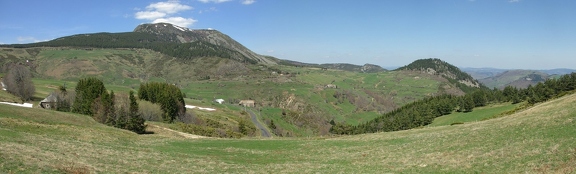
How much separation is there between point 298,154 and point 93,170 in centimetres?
2199

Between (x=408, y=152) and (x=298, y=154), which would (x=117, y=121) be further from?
(x=408, y=152)

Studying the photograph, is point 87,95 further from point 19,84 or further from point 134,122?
point 19,84

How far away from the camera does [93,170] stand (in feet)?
66.0

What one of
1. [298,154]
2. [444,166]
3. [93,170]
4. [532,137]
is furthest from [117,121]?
[532,137]

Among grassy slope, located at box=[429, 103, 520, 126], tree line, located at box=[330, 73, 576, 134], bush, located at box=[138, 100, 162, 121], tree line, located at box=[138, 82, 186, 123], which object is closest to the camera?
bush, located at box=[138, 100, 162, 121]

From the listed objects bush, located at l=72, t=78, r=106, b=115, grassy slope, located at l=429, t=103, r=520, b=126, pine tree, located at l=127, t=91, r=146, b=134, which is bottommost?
grassy slope, located at l=429, t=103, r=520, b=126

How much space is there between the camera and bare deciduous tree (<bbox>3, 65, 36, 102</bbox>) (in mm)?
102938

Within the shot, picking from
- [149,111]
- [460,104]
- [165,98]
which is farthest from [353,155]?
[460,104]

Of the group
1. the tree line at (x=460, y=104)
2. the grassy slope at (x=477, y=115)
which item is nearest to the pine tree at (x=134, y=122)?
the grassy slope at (x=477, y=115)

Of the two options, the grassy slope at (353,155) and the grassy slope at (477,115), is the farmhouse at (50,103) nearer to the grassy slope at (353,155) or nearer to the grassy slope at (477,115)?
the grassy slope at (353,155)

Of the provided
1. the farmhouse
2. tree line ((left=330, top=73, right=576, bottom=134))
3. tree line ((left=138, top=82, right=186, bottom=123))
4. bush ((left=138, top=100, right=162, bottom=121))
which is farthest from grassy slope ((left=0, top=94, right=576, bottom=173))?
tree line ((left=330, top=73, right=576, bottom=134))

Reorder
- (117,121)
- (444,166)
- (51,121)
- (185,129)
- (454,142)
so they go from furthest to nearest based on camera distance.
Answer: (185,129), (117,121), (51,121), (454,142), (444,166)

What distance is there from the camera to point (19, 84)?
Result: 104 meters

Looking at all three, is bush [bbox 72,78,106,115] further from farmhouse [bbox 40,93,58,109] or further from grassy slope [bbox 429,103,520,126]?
grassy slope [bbox 429,103,520,126]
